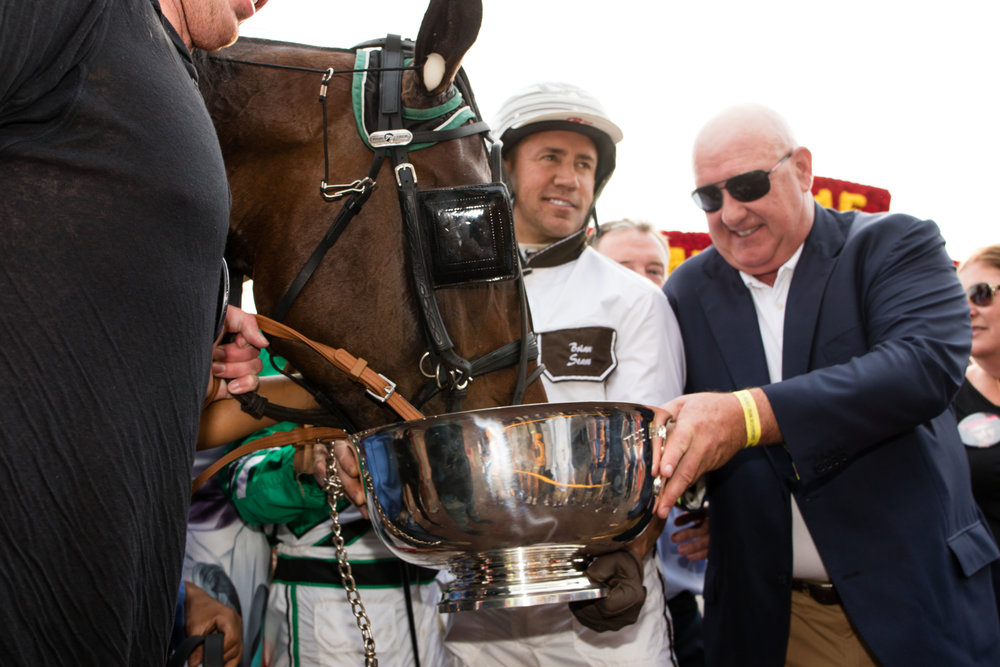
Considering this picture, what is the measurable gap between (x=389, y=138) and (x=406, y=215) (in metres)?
0.22

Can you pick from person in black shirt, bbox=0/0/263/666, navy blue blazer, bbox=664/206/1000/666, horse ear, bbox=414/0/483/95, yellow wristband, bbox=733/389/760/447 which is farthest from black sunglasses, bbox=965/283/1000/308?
person in black shirt, bbox=0/0/263/666

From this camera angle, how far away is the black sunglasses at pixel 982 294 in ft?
14.8

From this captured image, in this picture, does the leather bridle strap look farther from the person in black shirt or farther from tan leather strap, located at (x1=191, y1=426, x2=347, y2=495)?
the person in black shirt

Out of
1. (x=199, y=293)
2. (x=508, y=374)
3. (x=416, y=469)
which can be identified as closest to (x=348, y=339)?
(x=508, y=374)

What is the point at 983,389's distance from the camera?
171 inches

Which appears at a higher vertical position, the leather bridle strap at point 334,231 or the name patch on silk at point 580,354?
the leather bridle strap at point 334,231

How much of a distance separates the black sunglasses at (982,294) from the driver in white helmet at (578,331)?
8.19 ft

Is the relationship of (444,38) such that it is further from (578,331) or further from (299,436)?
(578,331)

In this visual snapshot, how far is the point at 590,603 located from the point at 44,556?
1.47m

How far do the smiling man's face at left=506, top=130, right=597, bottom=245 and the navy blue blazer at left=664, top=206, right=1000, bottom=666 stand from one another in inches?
34.9

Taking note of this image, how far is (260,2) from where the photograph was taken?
63.4 inches

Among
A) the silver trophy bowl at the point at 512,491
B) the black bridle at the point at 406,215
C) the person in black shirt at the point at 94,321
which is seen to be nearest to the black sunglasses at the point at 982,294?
the black bridle at the point at 406,215

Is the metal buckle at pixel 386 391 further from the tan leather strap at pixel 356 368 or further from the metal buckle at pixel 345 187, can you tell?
the metal buckle at pixel 345 187

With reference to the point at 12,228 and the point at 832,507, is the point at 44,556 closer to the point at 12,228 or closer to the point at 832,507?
the point at 12,228
